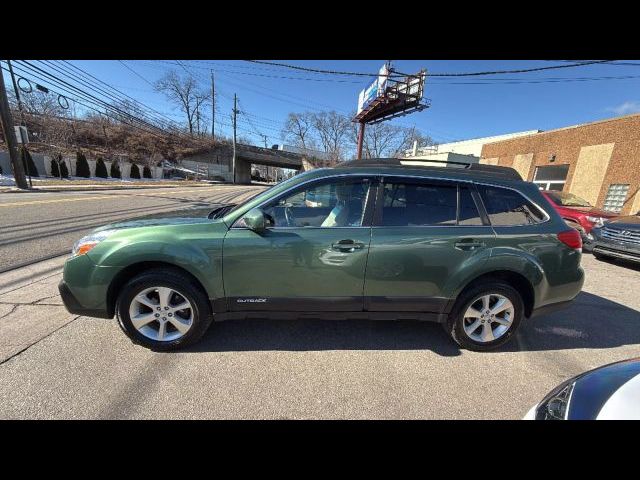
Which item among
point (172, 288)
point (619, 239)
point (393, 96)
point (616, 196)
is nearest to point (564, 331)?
point (172, 288)

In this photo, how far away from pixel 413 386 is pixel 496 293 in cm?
126

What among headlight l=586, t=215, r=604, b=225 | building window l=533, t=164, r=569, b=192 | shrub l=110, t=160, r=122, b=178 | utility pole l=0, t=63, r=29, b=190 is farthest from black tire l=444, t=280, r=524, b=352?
shrub l=110, t=160, r=122, b=178

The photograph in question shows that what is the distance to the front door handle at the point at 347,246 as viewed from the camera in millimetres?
2531

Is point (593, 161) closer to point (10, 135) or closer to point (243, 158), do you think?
point (10, 135)

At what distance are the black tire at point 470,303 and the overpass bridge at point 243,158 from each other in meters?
55.1

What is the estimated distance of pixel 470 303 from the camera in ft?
9.07

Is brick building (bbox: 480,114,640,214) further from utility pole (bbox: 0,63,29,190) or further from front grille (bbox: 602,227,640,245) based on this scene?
utility pole (bbox: 0,63,29,190)

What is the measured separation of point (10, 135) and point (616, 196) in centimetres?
3039

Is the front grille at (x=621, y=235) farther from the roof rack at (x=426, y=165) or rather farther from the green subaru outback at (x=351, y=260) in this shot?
the roof rack at (x=426, y=165)

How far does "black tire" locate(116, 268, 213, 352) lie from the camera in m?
2.51
